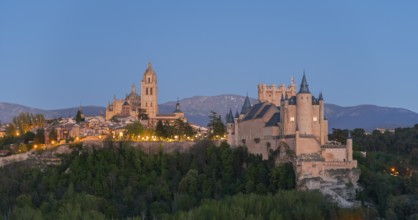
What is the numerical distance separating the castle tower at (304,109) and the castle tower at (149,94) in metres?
51.9

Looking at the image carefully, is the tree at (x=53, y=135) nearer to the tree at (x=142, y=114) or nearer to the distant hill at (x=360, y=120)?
the tree at (x=142, y=114)

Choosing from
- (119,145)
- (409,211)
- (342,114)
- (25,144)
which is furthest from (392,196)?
(342,114)

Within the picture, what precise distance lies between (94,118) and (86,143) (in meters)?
30.6

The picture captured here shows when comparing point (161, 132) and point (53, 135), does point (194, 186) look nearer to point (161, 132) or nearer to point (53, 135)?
point (161, 132)

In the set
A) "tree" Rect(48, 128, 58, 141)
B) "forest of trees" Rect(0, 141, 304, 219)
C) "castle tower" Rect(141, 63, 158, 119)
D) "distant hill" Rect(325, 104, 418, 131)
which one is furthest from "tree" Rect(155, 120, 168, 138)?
"distant hill" Rect(325, 104, 418, 131)

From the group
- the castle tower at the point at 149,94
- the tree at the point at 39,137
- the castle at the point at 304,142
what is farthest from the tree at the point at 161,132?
the castle tower at the point at 149,94

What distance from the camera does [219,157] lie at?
7594 centimetres

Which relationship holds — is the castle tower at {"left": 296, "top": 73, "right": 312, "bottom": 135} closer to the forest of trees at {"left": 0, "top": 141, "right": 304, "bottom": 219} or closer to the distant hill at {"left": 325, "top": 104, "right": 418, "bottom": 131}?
the forest of trees at {"left": 0, "top": 141, "right": 304, "bottom": 219}

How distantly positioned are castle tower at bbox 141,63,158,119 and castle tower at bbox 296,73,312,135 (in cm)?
5193

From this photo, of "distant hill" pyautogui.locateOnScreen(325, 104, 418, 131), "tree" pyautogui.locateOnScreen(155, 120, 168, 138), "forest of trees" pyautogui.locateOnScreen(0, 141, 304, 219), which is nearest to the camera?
"forest of trees" pyautogui.locateOnScreen(0, 141, 304, 219)

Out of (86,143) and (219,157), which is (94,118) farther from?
(219,157)

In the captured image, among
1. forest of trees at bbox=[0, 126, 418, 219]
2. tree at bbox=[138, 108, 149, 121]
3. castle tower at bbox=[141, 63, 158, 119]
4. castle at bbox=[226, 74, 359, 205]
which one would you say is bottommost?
forest of trees at bbox=[0, 126, 418, 219]

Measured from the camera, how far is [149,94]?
386 ft

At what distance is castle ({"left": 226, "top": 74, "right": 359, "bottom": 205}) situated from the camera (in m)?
64.1
